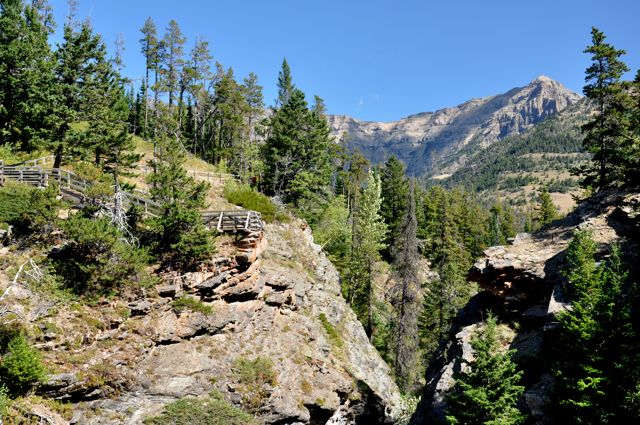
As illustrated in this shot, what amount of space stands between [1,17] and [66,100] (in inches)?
297

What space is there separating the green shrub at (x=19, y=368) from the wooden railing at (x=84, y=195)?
10198mm

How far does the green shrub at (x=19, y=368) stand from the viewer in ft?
50.4

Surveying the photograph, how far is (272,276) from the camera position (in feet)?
87.2

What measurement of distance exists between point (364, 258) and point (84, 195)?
80.5 ft

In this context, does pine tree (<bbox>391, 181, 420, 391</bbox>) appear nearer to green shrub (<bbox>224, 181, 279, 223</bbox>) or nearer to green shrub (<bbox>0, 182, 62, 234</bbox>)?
green shrub (<bbox>224, 181, 279, 223</bbox>)

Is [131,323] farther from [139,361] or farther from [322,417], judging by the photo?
Result: [322,417]

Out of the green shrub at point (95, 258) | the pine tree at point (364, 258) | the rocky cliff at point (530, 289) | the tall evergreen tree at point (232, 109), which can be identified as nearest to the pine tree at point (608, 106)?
the rocky cliff at point (530, 289)

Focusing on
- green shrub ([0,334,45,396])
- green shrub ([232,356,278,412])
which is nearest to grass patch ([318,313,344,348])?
green shrub ([232,356,278,412])

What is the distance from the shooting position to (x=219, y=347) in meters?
22.0

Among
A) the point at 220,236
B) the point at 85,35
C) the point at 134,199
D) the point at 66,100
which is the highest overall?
the point at 85,35

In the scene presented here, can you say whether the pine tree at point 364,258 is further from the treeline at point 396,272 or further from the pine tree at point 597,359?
the pine tree at point 597,359

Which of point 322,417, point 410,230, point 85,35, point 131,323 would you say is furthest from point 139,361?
point 410,230

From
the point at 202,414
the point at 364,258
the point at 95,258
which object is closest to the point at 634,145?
the point at 364,258

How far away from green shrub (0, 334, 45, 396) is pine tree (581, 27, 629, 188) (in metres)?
34.1
